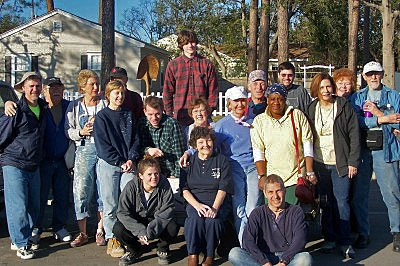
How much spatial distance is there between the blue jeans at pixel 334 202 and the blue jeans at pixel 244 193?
0.75 m

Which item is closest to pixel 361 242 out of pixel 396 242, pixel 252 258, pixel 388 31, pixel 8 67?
pixel 396 242

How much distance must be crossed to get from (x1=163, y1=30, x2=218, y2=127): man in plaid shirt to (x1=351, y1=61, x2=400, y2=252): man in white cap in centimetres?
183

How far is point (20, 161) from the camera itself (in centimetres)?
614

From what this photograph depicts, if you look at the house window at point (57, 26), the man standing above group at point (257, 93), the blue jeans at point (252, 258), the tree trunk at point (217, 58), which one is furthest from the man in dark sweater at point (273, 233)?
the tree trunk at point (217, 58)

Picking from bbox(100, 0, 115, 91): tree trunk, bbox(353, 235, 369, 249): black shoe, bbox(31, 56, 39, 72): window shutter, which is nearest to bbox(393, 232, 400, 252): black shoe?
bbox(353, 235, 369, 249): black shoe

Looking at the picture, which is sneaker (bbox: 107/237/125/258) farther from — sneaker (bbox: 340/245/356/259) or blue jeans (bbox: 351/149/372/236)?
blue jeans (bbox: 351/149/372/236)

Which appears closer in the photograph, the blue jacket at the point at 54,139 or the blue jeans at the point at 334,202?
the blue jeans at the point at 334,202

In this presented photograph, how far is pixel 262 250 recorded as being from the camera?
530cm

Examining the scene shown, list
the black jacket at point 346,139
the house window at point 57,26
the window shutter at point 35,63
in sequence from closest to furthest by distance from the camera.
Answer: the black jacket at point 346,139 < the house window at point 57,26 < the window shutter at point 35,63

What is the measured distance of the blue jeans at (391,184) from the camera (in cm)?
632

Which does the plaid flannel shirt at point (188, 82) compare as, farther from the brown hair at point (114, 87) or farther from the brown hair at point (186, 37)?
the brown hair at point (114, 87)

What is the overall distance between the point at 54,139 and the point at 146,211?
1569mm

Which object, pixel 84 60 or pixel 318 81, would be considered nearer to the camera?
pixel 318 81

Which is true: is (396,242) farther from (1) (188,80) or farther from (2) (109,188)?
(2) (109,188)
